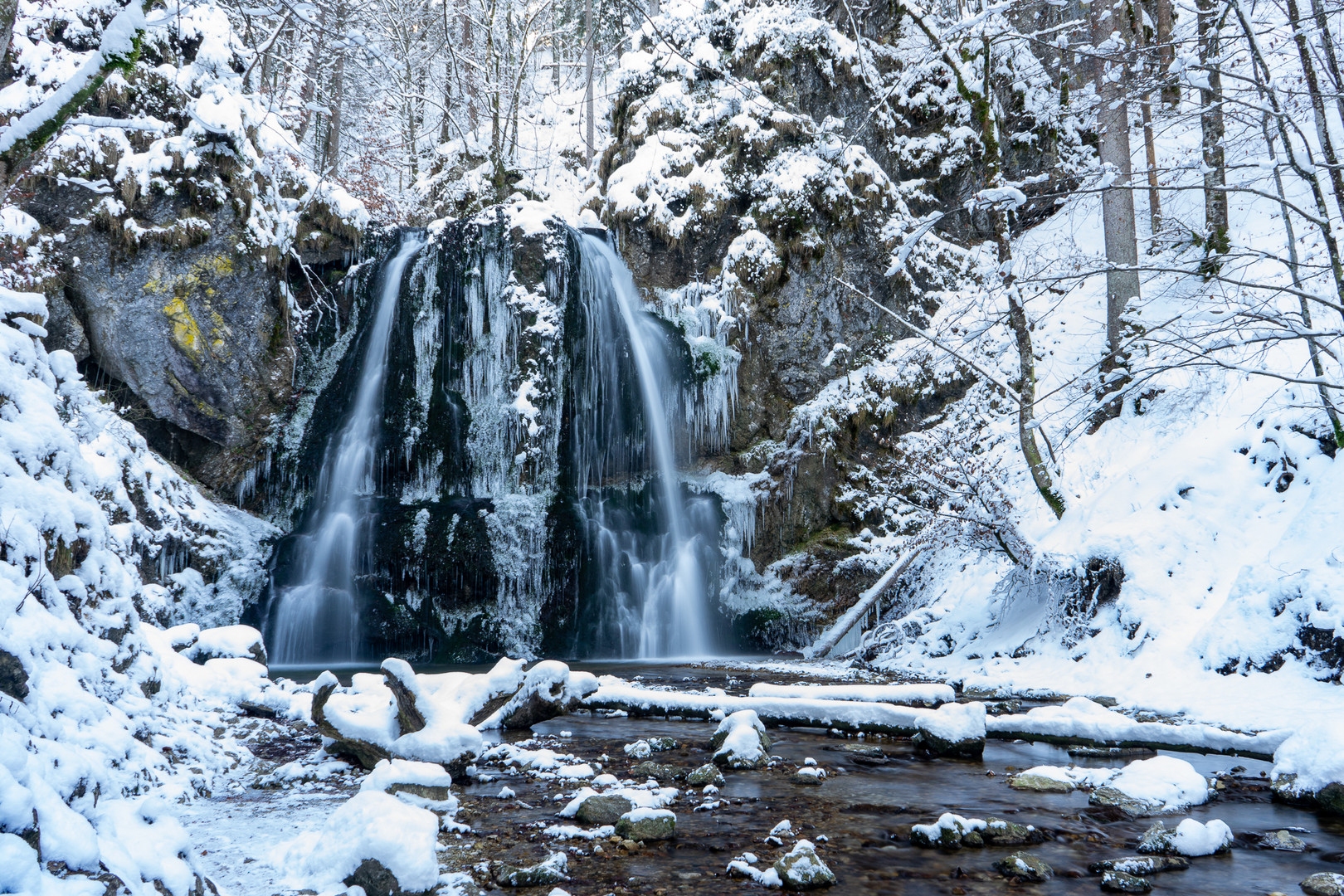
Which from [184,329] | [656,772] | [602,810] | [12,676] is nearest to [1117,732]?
[656,772]

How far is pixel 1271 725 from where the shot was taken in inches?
201

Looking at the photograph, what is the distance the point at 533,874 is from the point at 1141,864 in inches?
102

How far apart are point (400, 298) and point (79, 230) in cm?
485

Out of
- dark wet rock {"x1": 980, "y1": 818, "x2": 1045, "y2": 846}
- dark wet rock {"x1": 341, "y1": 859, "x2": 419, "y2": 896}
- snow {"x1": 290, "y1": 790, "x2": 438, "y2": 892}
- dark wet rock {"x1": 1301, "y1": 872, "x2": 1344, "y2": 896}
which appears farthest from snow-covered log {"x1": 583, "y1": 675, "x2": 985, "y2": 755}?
dark wet rock {"x1": 341, "y1": 859, "x2": 419, "y2": 896}

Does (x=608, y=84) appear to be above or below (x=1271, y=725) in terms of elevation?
above

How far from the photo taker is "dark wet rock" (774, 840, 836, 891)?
3.16m

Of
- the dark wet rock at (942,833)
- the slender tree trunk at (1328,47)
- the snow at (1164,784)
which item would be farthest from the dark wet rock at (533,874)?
the slender tree trunk at (1328,47)

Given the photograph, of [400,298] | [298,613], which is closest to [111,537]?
[298,613]

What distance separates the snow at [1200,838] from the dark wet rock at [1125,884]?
0.49 meters

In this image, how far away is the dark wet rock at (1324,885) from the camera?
3.01m

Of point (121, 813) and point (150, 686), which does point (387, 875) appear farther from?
point (150, 686)

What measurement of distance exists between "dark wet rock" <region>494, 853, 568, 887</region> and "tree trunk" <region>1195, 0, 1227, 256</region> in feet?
14.0

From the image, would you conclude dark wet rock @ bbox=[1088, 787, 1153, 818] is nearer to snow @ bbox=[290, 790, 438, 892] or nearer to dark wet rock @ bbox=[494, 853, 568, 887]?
dark wet rock @ bbox=[494, 853, 568, 887]

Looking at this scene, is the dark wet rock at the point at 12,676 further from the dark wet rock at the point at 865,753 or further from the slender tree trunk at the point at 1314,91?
the slender tree trunk at the point at 1314,91
